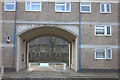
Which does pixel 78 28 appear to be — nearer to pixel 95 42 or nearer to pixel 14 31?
pixel 95 42

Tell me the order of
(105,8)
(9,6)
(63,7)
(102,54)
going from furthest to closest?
(105,8) < (63,7) < (102,54) < (9,6)

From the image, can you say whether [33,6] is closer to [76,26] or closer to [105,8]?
[76,26]

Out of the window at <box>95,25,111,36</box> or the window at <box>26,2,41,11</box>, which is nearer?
the window at <box>26,2,41,11</box>

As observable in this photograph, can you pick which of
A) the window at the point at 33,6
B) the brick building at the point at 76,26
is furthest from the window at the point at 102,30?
the window at the point at 33,6

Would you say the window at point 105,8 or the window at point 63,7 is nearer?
the window at point 63,7

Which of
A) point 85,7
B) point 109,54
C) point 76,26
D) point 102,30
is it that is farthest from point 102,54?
point 85,7

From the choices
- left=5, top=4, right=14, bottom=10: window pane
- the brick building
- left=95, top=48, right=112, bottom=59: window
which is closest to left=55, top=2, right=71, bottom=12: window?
the brick building

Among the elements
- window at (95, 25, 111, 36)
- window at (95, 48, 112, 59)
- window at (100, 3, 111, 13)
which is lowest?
window at (95, 48, 112, 59)

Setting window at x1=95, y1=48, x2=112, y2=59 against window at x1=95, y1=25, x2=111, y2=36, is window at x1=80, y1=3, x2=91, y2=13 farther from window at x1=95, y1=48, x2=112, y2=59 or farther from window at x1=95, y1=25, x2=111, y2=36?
window at x1=95, y1=48, x2=112, y2=59

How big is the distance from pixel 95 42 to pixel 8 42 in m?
9.33

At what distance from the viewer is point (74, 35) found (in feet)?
57.6

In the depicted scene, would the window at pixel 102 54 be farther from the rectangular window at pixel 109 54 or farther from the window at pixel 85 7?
the window at pixel 85 7

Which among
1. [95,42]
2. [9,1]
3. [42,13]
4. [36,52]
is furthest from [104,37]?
[36,52]

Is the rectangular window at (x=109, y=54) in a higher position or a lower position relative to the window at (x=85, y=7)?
lower
